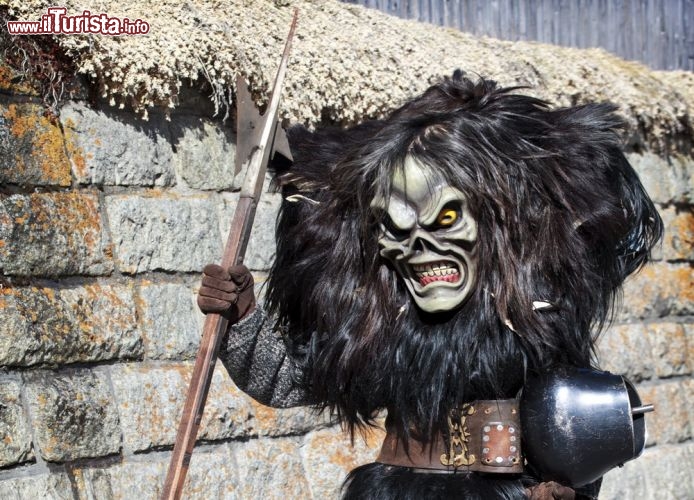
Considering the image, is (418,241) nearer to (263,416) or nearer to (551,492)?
(551,492)

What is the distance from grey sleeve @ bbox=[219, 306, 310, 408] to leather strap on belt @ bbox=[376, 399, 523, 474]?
0.38 meters

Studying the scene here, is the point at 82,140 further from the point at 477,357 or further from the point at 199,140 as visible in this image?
the point at 477,357

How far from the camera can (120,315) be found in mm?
3049

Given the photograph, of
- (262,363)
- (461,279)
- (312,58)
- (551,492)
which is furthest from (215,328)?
(312,58)

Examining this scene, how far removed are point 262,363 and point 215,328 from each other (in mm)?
297

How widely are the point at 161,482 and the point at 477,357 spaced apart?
3.66ft

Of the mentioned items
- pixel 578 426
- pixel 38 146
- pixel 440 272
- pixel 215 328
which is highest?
pixel 38 146

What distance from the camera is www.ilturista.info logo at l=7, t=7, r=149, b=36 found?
2.86 metres

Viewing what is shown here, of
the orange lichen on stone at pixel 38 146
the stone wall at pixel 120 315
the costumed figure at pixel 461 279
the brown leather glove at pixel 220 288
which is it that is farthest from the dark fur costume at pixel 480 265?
the orange lichen on stone at pixel 38 146

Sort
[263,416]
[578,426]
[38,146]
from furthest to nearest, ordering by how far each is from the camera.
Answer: [263,416], [38,146], [578,426]

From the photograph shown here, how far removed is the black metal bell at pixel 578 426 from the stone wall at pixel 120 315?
2.88 ft

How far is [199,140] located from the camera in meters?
3.38

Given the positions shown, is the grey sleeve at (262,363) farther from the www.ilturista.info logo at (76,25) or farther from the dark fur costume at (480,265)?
the www.ilturista.info logo at (76,25)

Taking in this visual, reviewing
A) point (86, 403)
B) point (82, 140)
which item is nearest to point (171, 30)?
point (82, 140)
